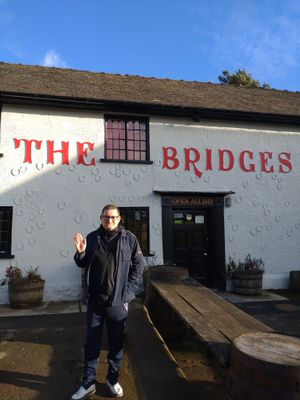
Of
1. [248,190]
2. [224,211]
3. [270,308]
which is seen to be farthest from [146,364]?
[248,190]

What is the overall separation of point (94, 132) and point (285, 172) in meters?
5.51

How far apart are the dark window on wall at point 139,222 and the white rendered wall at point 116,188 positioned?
16 cm

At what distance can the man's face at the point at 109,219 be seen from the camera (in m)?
3.78

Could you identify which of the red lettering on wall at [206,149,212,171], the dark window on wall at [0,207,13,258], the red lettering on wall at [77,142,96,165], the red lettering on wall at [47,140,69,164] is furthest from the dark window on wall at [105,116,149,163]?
the dark window on wall at [0,207,13,258]

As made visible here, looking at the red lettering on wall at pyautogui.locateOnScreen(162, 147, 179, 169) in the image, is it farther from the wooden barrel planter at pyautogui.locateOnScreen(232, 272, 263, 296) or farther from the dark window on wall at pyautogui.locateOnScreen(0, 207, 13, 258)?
the dark window on wall at pyautogui.locateOnScreen(0, 207, 13, 258)

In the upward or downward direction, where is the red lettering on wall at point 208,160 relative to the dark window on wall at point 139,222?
upward

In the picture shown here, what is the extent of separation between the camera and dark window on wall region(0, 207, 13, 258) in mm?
8695

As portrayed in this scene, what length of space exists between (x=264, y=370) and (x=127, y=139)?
7.80 meters

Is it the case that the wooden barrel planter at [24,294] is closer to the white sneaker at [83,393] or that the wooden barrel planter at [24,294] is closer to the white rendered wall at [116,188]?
the white rendered wall at [116,188]

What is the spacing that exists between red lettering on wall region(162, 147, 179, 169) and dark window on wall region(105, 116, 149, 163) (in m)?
0.48

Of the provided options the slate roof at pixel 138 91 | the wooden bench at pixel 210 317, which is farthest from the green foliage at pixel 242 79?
the wooden bench at pixel 210 317

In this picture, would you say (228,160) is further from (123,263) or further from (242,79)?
(242,79)

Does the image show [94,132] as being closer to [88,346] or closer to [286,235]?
[286,235]

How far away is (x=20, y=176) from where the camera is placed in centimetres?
893
